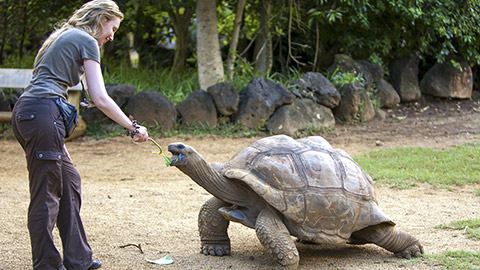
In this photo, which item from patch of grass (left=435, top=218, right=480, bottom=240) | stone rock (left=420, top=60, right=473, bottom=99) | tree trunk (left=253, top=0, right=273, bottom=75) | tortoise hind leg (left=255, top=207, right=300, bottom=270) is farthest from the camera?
stone rock (left=420, top=60, right=473, bottom=99)

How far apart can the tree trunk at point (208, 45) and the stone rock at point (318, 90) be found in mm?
1390

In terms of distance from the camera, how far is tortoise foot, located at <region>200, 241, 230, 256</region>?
12.1ft

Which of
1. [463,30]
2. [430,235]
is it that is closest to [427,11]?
[463,30]

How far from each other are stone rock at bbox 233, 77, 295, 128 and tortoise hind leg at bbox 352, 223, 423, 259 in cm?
520

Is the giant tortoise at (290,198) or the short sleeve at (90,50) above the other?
the short sleeve at (90,50)

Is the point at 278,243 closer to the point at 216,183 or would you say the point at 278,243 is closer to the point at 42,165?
the point at 216,183

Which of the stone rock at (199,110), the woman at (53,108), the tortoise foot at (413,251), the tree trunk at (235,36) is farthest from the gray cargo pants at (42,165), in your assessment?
the tree trunk at (235,36)

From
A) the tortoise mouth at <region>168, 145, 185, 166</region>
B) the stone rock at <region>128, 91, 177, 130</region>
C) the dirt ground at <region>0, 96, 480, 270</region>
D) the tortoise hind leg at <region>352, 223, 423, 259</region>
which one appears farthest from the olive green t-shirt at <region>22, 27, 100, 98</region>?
the stone rock at <region>128, 91, 177, 130</region>

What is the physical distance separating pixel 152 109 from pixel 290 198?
219 inches

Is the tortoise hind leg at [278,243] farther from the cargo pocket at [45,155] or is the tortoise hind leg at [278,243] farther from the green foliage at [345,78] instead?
the green foliage at [345,78]

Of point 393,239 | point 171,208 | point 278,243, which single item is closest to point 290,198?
point 278,243

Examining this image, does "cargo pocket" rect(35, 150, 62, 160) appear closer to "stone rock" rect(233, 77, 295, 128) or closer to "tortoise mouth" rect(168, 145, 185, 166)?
"tortoise mouth" rect(168, 145, 185, 166)

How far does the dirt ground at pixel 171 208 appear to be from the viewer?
144 inches

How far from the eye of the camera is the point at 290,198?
331cm
